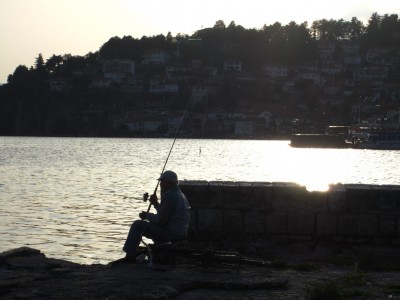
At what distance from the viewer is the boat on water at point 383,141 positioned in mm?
129875

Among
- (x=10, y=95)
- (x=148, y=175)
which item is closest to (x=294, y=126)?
(x=10, y=95)

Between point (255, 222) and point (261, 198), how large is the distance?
0.37 metres

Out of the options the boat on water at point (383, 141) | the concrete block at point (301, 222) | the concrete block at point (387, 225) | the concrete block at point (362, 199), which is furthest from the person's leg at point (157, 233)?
the boat on water at point (383, 141)

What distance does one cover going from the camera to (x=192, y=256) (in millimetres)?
9453

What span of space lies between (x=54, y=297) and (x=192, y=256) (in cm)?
217

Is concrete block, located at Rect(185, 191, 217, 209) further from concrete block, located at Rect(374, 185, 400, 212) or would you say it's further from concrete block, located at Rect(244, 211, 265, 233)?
concrete block, located at Rect(374, 185, 400, 212)

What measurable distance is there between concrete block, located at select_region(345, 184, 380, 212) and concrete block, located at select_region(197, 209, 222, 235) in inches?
76.0

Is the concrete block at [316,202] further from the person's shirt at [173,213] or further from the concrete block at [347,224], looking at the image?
the person's shirt at [173,213]

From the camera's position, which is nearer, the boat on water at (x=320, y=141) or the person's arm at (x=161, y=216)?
the person's arm at (x=161, y=216)

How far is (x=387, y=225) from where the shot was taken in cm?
1191

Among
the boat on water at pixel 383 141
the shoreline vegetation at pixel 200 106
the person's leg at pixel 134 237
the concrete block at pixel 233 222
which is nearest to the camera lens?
the person's leg at pixel 134 237

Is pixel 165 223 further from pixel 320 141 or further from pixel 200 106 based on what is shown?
pixel 200 106

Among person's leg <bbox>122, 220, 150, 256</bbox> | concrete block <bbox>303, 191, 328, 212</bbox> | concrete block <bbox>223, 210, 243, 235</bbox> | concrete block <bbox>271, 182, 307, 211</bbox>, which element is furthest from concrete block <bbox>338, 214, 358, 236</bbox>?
person's leg <bbox>122, 220, 150, 256</bbox>

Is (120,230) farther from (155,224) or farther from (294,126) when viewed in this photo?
(294,126)
